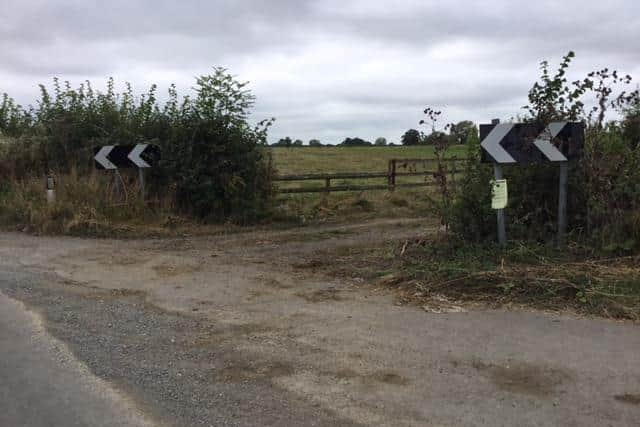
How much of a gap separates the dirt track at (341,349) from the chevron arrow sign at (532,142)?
2.65m

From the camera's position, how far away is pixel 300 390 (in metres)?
4.36

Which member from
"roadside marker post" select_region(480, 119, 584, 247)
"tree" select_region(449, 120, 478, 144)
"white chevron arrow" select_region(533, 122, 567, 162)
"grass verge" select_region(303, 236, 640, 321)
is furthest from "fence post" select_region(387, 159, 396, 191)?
"white chevron arrow" select_region(533, 122, 567, 162)

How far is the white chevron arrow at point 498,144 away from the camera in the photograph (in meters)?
7.93

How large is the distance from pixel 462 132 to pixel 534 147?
1.31m

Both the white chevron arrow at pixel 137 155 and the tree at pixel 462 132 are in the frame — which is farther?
the white chevron arrow at pixel 137 155

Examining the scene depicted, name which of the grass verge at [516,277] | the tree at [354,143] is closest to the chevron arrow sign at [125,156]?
the grass verge at [516,277]

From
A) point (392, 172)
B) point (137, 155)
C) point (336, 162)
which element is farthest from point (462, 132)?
point (336, 162)

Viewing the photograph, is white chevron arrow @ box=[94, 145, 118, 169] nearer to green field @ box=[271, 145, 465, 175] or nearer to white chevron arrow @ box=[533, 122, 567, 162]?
green field @ box=[271, 145, 465, 175]

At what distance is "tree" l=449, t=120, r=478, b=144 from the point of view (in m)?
8.82

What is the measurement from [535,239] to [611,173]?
1.32m

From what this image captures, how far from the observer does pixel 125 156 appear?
12938 mm

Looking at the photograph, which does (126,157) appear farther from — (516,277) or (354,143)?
(354,143)

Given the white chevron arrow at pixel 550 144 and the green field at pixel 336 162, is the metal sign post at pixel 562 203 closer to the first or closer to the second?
the white chevron arrow at pixel 550 144

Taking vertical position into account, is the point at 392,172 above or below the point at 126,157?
below
